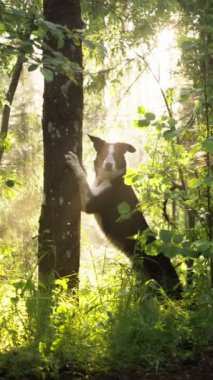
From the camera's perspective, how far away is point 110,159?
7.16 meters

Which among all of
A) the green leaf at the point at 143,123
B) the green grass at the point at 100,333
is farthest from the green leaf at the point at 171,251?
the green leaf at the point at 143,123

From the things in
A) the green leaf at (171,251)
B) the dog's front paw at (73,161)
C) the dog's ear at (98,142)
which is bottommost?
the green leaf at (171,251)

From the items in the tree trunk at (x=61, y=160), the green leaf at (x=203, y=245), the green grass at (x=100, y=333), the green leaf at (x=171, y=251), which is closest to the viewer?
the green grass at (x=100, y=333)

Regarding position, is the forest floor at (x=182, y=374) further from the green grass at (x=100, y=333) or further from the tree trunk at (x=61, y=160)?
the tree trunk at (x=61, y=160)

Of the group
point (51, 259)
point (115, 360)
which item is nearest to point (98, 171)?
point (51, 259)

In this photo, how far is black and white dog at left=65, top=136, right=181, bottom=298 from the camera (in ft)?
20.7

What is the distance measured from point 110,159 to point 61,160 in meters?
1.75

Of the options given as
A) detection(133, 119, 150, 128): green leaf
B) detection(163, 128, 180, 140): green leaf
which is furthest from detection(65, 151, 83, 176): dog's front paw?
detection(163, 128, 180, 140): green leaf

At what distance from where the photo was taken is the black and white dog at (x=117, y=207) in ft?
20.7

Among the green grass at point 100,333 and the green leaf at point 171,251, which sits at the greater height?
the green leaf at point 171,251

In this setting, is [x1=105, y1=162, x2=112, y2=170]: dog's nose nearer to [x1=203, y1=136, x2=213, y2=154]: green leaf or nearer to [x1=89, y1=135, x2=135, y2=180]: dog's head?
[x1=89, y1=135, x2=135, y2=180]: dog's head

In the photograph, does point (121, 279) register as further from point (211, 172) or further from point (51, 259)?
point (211, 172)

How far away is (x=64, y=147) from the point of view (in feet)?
18.1

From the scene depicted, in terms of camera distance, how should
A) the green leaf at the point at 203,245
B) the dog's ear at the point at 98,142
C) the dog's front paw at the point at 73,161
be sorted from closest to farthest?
the green leaf at the point at 203,245 → the dog's front paw at the point at 73,161 → the dog's ear at the point at 98,142
